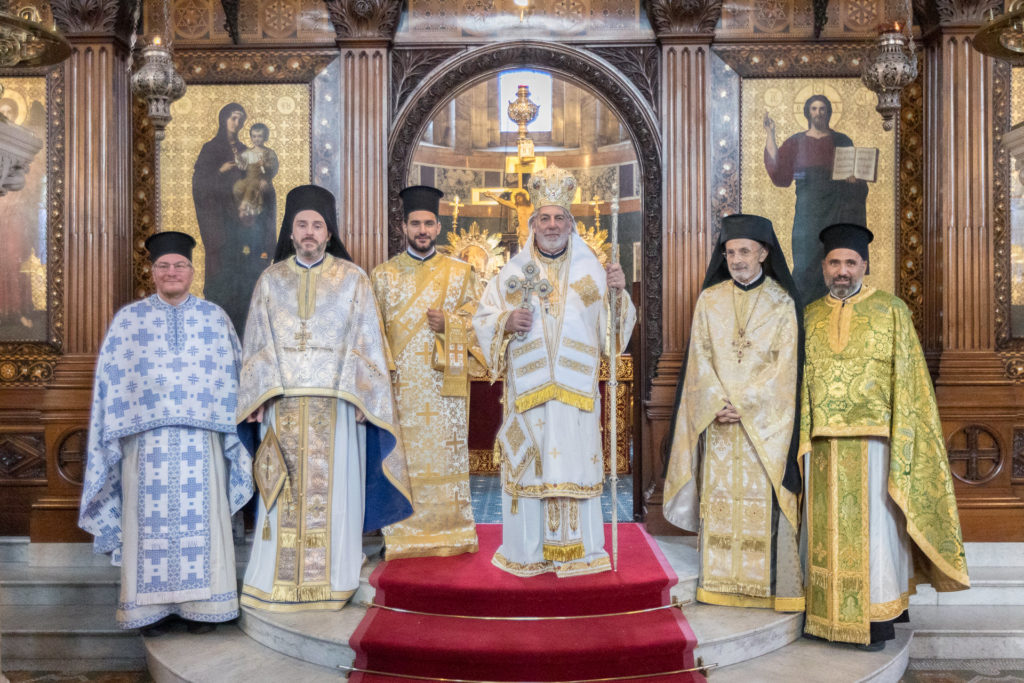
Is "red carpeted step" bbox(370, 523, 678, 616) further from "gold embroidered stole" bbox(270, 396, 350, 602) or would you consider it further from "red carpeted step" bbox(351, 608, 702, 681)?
"gold embroidered stole" bbox(270, 396, 350, 602)

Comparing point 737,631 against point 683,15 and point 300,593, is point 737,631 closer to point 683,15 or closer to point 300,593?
point 300,593

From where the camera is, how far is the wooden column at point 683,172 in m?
7.11

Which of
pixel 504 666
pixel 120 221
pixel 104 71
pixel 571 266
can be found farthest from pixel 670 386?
pixel 104 71

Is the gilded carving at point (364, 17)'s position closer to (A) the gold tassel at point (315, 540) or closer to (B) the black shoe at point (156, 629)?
(A) the gold tassel at point (315, 540)

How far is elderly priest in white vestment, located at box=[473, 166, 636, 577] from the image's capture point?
5348 millimetres

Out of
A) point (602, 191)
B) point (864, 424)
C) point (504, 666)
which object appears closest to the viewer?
point (504, 666)

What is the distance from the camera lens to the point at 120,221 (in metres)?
7.13

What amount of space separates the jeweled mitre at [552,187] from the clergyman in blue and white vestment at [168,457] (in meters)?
2.13

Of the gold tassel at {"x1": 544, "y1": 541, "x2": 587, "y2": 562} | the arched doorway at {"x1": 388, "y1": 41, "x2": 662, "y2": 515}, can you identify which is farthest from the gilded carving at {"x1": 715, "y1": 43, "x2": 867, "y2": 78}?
the gold tassel at {"x1": 544, "y1": 541, "x2": 587, "y2": 562}

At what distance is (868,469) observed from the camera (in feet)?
17.4

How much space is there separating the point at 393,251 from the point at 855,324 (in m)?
3.58

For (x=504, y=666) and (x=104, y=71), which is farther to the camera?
(x=104, y=71)

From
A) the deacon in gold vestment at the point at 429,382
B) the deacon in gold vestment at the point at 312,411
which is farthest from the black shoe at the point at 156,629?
the deacon in gold vestment at the point at 429,382

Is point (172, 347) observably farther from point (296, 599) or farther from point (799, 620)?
point (799, 620)
